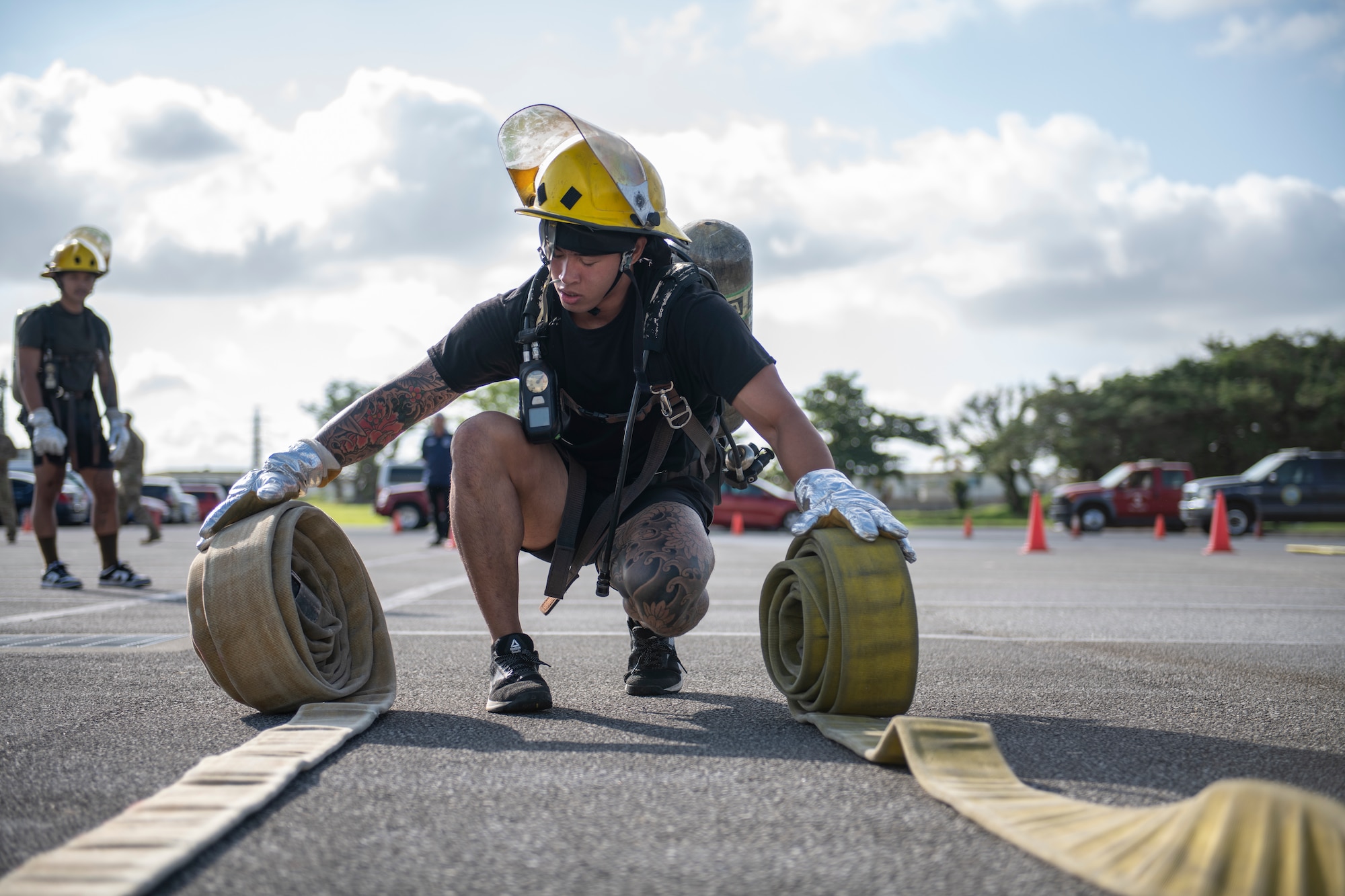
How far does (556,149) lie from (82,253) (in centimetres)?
499

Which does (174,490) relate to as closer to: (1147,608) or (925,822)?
(1147,608)

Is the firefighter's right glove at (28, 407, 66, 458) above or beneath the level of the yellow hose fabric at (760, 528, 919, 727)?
above

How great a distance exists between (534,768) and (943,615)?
4048 mm

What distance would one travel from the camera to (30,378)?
22.7 feet

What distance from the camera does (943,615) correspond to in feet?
19.3

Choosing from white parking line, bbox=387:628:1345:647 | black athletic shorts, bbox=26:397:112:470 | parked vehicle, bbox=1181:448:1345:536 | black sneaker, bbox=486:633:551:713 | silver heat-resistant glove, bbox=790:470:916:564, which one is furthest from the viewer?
parked vehicle, bbox=1181:448:1345:536

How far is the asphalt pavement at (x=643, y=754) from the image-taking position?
1.60 meters

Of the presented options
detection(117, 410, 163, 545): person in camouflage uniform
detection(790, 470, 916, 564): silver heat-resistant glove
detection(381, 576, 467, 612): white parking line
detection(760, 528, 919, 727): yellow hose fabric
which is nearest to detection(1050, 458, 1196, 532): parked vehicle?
detection(117, 410, 163, 545): person in camouflage uniform

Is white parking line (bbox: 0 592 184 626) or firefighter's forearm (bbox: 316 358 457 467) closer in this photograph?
firefighter's forearm (bbox: 316 358 457 467)

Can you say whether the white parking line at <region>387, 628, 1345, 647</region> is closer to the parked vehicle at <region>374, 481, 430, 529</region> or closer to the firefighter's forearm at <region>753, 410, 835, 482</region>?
the firefighter's forearm at <region>753, 410, 835, 482</region>

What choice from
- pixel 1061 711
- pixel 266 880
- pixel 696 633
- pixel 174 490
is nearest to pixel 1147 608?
pixel 696 633

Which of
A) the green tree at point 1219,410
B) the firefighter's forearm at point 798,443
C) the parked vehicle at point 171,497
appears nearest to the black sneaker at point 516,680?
the firefighter's forearm at point 798,443

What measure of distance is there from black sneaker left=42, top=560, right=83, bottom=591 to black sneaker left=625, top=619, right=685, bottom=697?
4.97 metres

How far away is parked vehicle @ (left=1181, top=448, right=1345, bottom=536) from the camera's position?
2295cm
